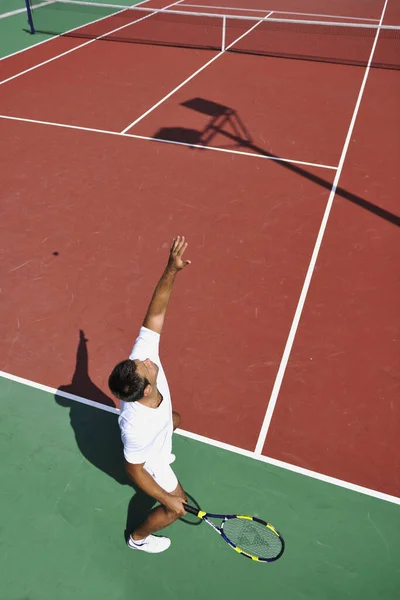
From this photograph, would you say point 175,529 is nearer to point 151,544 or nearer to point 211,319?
point 151,544

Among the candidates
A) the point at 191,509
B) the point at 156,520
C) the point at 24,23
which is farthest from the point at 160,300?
the point at 24,23

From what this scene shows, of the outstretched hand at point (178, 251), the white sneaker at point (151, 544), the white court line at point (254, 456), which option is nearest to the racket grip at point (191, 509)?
the white sneaker at point (151, 544)

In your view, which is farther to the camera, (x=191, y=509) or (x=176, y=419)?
(x=176, y=419)

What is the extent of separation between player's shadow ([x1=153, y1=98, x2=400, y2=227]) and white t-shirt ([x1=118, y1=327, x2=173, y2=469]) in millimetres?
6552

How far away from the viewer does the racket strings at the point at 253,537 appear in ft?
14.1

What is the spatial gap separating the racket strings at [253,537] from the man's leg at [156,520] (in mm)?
525

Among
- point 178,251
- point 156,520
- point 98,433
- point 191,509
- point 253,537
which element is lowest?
point 98,433

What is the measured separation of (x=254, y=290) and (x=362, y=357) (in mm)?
1842

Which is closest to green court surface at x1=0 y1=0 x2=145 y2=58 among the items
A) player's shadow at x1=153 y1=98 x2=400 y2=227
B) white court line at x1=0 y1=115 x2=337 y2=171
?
white court line at x1=0 y1=115 x2=337 y2=171

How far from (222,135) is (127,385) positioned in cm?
917

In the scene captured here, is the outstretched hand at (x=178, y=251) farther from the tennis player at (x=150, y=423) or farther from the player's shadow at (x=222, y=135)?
the player's shadow at (x=222, y=135)

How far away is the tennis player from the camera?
3.61 m

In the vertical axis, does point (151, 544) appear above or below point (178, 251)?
below

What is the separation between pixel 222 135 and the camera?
1153 centimetres
